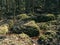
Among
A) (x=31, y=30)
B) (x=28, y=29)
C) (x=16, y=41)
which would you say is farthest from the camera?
(x=28, y=29)

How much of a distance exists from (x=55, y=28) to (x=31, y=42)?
4.85 m

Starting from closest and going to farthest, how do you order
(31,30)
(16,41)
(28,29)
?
(16,41) < (31,30) < (28,29)

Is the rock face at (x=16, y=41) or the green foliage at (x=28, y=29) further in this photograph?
the green foliage at (x=28, y=29)

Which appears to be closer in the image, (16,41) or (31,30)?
(16,41)

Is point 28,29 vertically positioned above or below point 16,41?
below

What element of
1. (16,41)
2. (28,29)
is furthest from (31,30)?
(16,41)

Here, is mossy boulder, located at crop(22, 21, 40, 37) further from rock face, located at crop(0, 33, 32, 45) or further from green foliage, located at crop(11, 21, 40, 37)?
rock face, located at crop(0, 33, 32, 45)

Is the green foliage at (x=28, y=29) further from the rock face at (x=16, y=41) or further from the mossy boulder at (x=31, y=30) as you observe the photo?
the rock face at (x=16, y=41)

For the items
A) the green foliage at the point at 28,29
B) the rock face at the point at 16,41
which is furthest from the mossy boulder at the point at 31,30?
the rock face at the point at 16,41

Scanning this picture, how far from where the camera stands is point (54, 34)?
17.3 meters

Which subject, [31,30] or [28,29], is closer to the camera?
[31,30]

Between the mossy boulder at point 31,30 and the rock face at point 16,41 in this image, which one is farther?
the mossy boulder at point 31,30

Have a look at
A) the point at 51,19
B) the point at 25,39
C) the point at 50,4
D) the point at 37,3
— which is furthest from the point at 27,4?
the point at 25,39

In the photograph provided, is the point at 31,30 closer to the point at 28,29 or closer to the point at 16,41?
the point at 28,29
